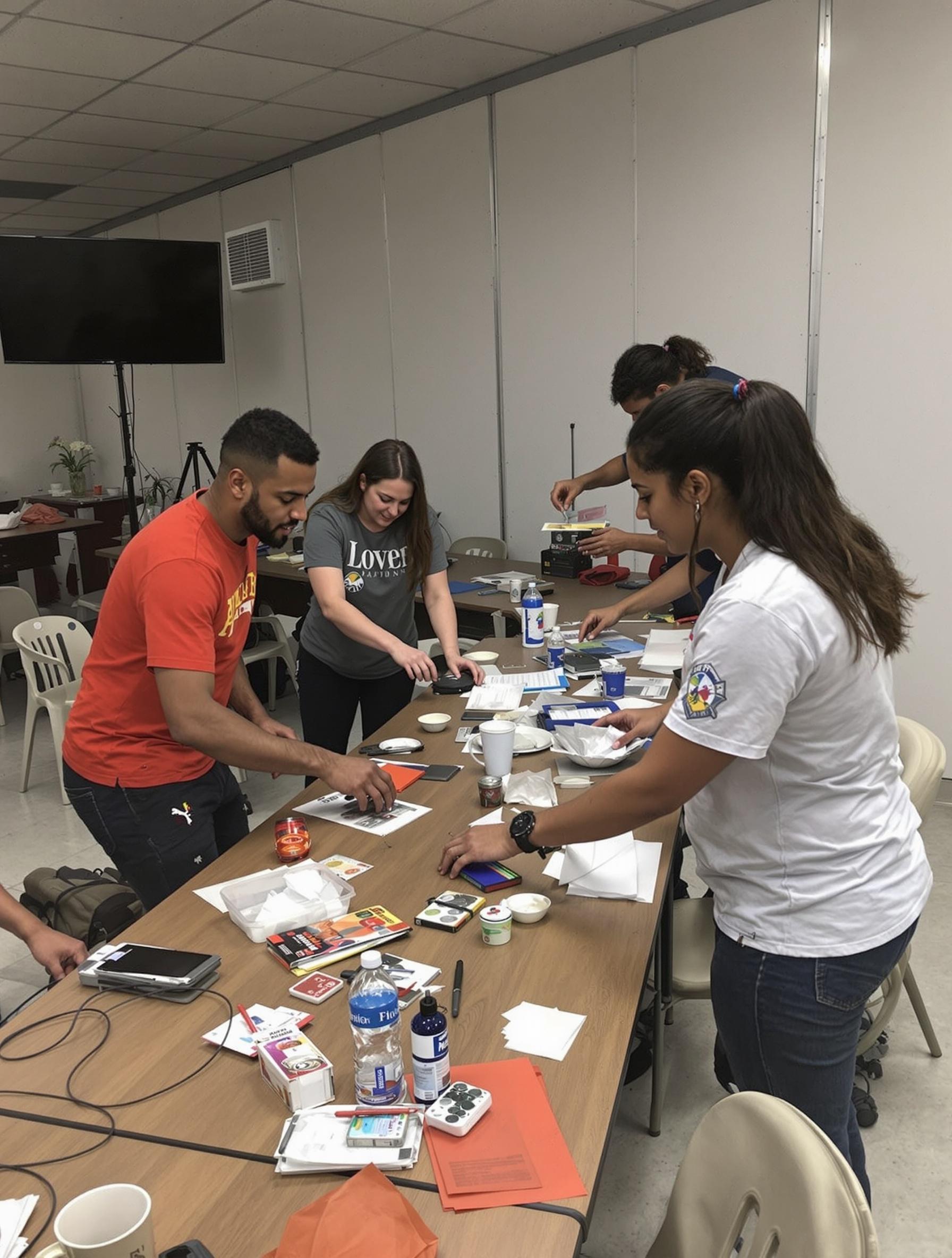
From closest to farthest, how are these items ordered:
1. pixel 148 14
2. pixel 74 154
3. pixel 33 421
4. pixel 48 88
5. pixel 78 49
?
pixel 148 14 → pixel 78 49 → pixel 48 88 → pixel 74 154 → pixel 33 421

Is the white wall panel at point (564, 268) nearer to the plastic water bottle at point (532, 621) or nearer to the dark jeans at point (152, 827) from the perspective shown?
the plastic water bottle at point (532, 621)

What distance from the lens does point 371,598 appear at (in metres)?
3.20

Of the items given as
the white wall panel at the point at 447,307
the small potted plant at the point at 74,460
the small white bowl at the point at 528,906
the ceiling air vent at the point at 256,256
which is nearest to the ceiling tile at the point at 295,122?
the white wall panel at the point at 447,307

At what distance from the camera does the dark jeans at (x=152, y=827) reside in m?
2.16

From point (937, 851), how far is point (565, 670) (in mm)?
1767

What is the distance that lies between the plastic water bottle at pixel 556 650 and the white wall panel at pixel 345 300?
10.9 feet

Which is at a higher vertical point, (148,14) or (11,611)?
(148,14)

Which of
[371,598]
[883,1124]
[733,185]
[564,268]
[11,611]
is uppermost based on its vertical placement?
[733,185]

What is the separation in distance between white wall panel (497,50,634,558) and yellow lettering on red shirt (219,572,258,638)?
3128 millimetres

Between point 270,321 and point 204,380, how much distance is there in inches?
42.5

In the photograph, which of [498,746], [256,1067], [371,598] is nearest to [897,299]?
[371,598]

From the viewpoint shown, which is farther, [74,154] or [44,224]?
[44,224]

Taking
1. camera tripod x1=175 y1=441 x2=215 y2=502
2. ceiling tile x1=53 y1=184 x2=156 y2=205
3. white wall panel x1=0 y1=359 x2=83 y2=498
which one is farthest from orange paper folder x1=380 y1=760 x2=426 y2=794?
white wall panel x1=0 y1=359 x2=83 y2=498

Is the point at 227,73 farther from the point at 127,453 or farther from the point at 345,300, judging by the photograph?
the point at 127,453
